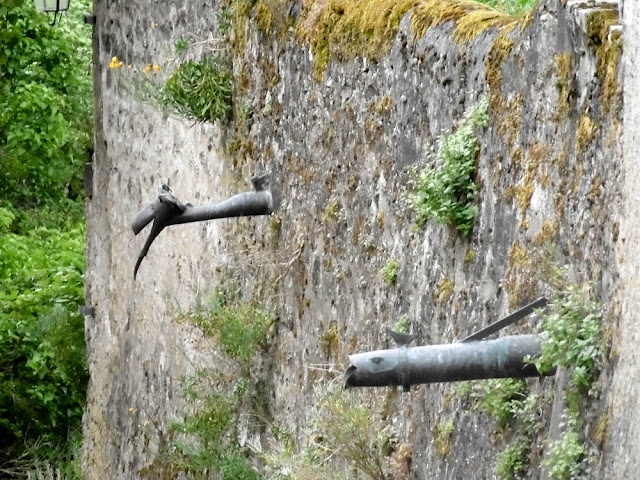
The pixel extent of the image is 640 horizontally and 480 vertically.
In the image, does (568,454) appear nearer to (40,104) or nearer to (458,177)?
(458,177)

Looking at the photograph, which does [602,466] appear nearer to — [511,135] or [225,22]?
[511,135]

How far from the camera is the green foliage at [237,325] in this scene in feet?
21.9

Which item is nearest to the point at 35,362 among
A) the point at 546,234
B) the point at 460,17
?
the point at 460,17

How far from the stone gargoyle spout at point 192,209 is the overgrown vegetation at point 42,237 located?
13.0ft

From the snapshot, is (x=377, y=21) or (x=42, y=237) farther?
(x=42, y=237)

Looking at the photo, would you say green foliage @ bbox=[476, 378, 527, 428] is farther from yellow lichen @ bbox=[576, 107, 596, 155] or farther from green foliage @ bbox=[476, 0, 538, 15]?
green foliage @ bbox=[476, 0, 538, 15]

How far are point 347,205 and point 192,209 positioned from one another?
96 cm

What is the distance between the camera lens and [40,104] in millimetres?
13953

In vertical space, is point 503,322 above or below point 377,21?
below

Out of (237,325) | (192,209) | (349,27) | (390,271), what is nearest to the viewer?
(390,271)

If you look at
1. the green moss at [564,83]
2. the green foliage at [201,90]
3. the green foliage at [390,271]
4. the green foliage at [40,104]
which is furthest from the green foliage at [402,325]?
the green foliage at [40,104]

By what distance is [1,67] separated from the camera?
550 inches

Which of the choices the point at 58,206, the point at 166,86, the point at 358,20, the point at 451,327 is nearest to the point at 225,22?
the point at 166,86

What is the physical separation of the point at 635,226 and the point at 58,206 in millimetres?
14172
